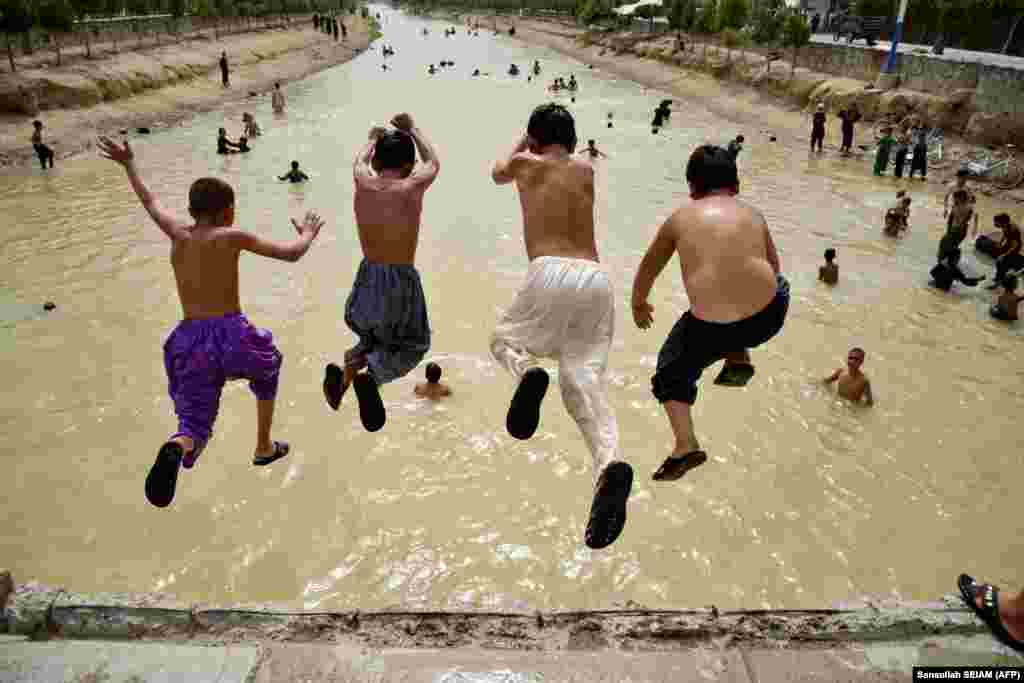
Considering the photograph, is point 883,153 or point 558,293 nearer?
point 558,293

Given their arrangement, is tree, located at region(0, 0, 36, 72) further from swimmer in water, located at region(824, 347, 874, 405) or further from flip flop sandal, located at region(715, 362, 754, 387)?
flip flop sandal, located at region(715, 362, 754, 387)

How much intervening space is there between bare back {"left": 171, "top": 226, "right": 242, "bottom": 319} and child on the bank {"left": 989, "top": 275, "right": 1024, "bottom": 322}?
13838 mm

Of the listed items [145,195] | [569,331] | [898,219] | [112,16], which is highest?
[112,16]

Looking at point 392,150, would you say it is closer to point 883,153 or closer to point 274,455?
point 274,455

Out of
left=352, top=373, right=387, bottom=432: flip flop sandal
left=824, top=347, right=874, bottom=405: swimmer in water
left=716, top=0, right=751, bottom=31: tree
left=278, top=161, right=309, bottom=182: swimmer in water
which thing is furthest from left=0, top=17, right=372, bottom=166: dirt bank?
left=716, top=0, right=751, bottom=31: tree

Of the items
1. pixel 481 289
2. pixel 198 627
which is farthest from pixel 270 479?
pixel 481 289

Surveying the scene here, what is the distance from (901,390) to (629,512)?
17.8 feet

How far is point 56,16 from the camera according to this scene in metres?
28.5

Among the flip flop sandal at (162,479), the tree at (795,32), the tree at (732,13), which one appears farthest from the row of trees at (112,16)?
the tree at (732,13)

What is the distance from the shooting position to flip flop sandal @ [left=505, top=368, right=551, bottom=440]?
414 cm

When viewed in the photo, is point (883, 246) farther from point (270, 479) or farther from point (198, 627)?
point (198, 627)

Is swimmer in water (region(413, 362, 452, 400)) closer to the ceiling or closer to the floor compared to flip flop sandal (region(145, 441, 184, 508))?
closer to the floor

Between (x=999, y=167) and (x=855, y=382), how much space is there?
53.5 feet

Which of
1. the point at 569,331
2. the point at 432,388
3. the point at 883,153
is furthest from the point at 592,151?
the point at 883,153
